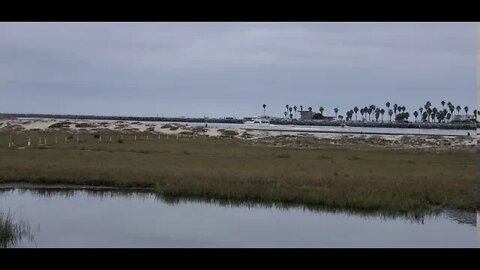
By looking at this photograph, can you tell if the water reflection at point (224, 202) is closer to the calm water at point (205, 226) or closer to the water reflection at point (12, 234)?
the calm water at point (205, 226)

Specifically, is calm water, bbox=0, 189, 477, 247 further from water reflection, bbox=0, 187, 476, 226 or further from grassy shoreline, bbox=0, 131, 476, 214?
grassy shoreline, bbox=0, 131, 476, 214

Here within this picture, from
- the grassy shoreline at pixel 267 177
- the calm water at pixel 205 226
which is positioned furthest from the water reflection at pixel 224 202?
the grassy shoreline at pixel 267 177

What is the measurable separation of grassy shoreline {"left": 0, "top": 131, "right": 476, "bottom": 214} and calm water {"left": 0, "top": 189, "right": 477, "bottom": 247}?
164 cm

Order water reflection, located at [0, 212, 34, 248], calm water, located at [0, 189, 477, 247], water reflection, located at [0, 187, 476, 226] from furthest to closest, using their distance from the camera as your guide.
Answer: water reflection, located at [0, 187, 476, 226], calm water, located at [0, 189, 477, 247], water reflection, located at [0, 212, 34, 248]

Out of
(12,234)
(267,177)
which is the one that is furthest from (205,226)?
(267,177)

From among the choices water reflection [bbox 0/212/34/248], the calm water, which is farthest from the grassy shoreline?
water reflection [bbox 0/212/34/248]

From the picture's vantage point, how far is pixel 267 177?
2967 cm

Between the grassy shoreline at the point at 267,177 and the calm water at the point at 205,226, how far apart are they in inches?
64.5

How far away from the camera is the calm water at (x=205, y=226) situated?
1734 cm

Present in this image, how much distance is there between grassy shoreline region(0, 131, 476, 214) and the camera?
24.4m

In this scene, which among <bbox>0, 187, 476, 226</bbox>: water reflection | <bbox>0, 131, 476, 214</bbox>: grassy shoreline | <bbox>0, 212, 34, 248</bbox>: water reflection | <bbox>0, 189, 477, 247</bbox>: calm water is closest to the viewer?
<bbox>0, 212, 34, 248</bbox>: water reflection
